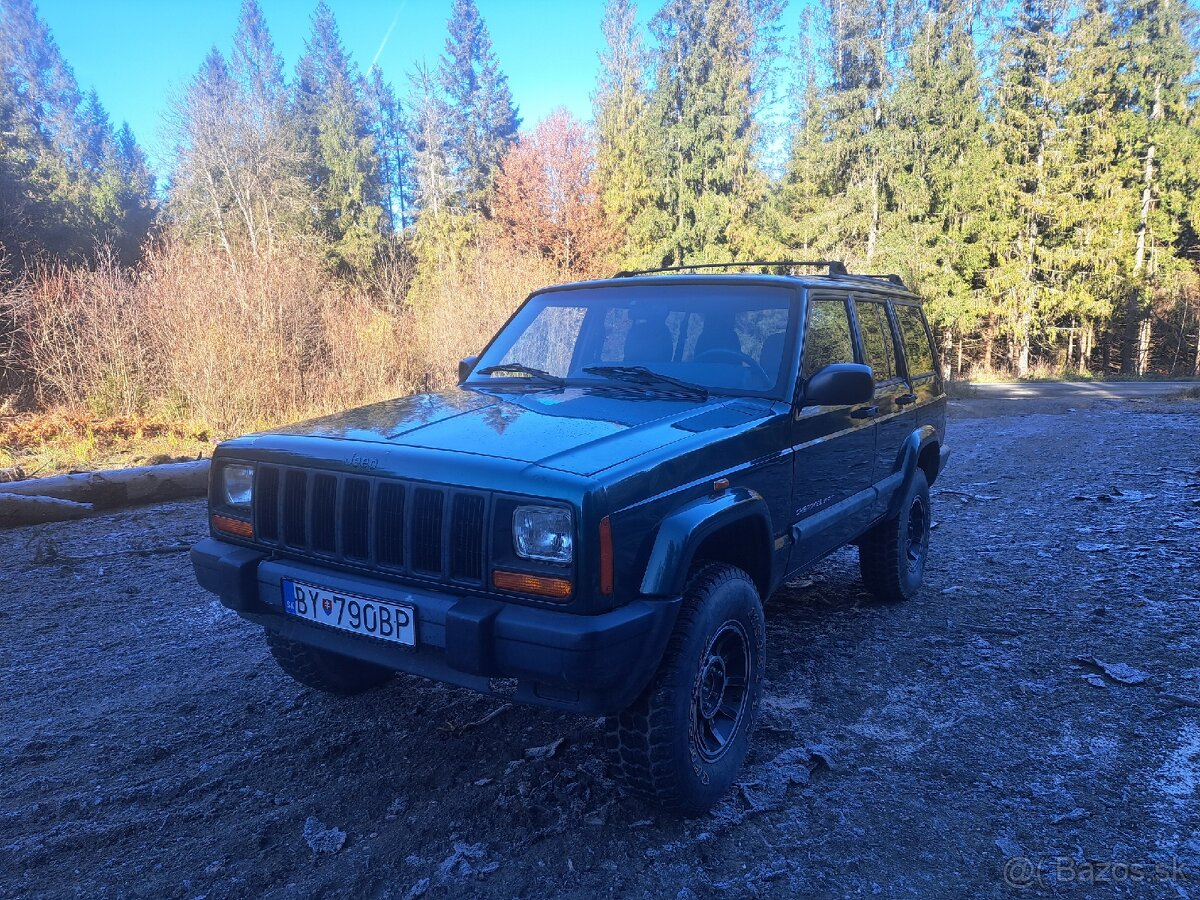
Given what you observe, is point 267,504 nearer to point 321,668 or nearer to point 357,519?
point 357,519

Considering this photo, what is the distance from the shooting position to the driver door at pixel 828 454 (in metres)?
3.25

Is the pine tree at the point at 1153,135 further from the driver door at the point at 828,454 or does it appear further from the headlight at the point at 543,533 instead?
the headlight at the point at 543,533

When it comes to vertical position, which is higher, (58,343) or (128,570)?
(58,343)

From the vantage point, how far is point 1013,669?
3.64 metres

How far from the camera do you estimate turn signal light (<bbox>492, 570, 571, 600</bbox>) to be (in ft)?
7.14

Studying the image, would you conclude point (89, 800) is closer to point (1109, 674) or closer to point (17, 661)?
point (17, 661)

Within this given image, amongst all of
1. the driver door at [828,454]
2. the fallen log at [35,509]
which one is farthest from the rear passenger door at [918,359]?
the fallen log at [35,509]

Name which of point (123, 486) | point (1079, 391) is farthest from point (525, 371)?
point (1079, 391)

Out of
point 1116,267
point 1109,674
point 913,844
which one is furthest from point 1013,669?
point 1116,267

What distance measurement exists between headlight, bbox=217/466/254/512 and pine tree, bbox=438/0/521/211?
125 feet

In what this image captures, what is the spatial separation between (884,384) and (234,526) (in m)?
3.30

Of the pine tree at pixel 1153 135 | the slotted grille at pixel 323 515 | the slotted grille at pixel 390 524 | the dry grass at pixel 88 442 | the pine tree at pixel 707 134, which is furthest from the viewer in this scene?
the pine tree at pixel 707 134

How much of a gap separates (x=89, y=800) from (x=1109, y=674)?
4237mm

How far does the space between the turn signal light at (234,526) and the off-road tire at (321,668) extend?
0.47m
